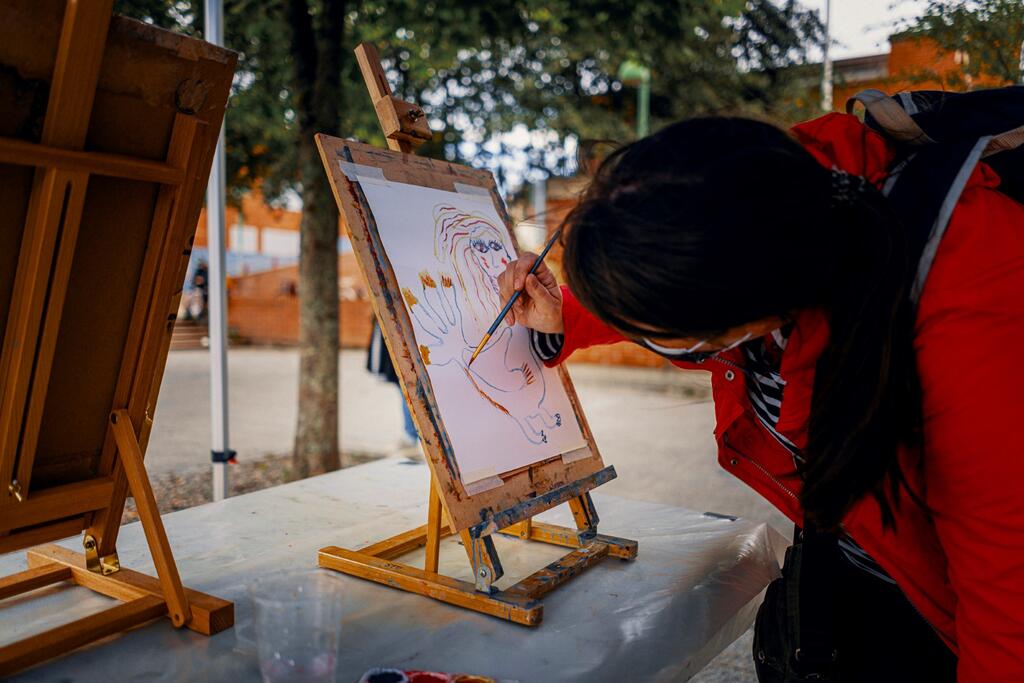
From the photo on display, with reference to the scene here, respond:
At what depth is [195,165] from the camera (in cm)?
143

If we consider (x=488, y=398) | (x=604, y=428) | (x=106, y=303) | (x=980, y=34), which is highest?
(x=980, y=34)

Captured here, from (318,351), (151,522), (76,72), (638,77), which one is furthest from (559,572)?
(638,77)

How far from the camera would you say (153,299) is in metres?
1.46

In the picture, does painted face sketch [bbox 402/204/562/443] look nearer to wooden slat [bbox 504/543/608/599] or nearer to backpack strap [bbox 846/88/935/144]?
wooden slat [bbox 504/543/608/599]

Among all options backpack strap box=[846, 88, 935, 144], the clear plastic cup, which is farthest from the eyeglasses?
the clear plastic cup

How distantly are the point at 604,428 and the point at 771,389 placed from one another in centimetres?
531

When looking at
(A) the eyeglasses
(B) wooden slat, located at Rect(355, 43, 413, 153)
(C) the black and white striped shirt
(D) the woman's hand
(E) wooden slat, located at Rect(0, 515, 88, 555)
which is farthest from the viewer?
(B) wooden slat, located at Rect(355, 43, 413, 153)

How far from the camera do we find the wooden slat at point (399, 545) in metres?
1.80

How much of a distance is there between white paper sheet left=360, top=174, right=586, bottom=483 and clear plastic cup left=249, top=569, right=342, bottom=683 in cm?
56

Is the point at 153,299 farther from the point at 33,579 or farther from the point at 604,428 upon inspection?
the point at 604,428

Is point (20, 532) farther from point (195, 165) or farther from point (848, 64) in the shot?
point (848, 64)

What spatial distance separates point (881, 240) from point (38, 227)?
4.19 feet

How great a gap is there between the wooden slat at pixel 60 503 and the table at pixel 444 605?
218 millimetres

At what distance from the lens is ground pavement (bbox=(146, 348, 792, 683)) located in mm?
4387
